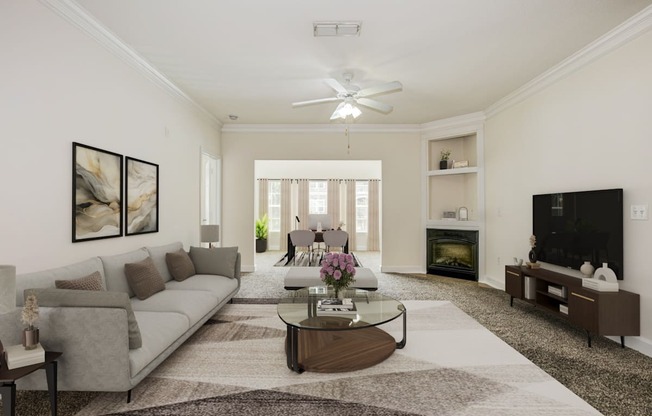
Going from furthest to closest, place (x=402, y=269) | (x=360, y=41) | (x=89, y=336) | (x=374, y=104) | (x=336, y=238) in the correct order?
(x=336, y=238) → (x=402, y=269) → (x=374, y=104) → (x=360, y=41) → (x=89, y=336)

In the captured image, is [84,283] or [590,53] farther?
[590,53]

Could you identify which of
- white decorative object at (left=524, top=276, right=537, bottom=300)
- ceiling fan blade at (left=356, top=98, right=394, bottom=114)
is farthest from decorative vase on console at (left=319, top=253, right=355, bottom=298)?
white decorative object at (left=524, top=276, right=537, bottom=300)

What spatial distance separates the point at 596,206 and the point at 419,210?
3.35 m

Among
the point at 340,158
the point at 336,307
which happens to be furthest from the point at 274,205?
the point at 336,307

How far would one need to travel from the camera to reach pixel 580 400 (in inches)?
88.6

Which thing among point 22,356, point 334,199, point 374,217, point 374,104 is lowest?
point 22,356

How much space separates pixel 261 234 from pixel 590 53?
807 centimetres

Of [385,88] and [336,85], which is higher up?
[336,85]

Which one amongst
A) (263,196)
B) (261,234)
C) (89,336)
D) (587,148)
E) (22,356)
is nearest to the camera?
(22,356)

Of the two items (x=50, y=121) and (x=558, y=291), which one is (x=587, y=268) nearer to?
(x=558, y=291)

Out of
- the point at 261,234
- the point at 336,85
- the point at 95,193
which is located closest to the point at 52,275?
the point at 95,193

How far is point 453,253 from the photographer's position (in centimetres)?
629

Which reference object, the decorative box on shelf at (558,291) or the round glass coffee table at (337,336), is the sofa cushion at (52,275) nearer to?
the round glass coffee table at (337,336)

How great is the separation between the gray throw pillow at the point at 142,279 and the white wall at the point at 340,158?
10.9 ft
